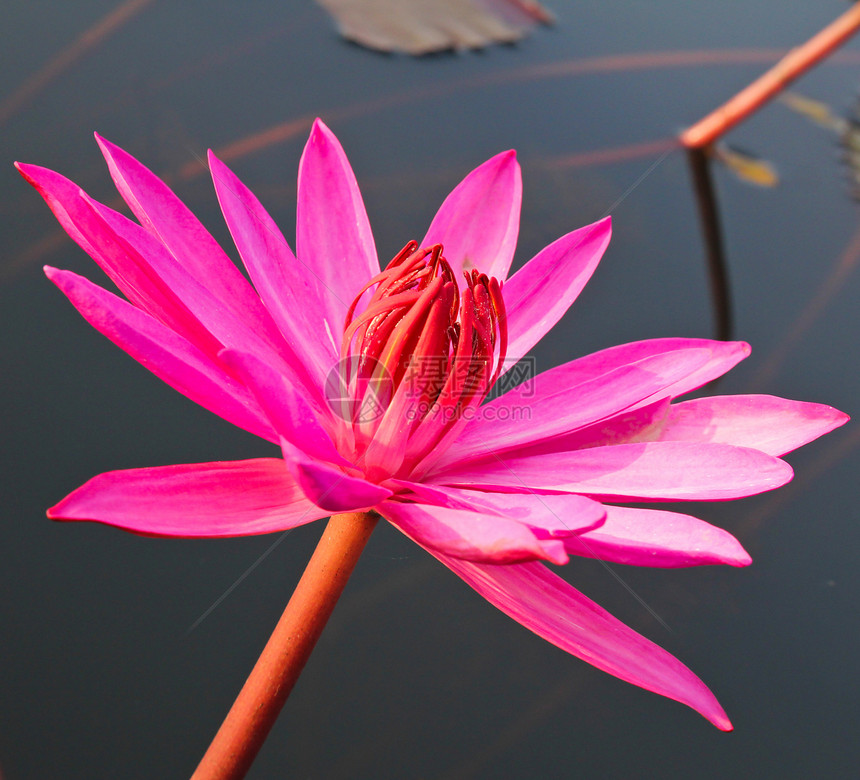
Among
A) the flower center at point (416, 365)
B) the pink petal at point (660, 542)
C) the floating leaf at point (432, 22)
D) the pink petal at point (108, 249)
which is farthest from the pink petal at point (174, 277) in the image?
the floating leaf at point (432, 22)

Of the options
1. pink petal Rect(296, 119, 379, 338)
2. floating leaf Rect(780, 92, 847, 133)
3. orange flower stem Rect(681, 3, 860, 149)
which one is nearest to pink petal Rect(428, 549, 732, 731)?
pink petal Rect(296, 119, 379, 338)

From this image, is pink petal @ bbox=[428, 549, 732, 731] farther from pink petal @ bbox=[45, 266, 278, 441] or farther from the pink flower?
pink petal @ bbox=[45, 266, 278, 441]

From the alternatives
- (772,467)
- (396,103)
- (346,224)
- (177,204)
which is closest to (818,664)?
(772,467)

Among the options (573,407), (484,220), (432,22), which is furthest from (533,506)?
(432,22)

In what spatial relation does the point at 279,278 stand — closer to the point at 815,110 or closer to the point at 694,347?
the point at 694,347

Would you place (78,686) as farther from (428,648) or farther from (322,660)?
(428,648)

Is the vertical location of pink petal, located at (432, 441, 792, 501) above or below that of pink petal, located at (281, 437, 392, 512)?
below

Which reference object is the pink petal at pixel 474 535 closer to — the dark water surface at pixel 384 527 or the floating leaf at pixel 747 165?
the dark water surface at pixel 384 527
